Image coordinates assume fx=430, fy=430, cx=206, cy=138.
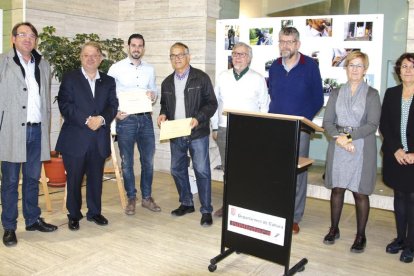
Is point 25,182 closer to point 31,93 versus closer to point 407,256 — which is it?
point 31,93

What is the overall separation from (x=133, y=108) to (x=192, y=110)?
57 centimetres

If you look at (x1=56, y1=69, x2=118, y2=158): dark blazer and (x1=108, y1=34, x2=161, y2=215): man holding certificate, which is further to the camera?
(x1=108, y1=34, x2=161, y2=215): man holding certificate

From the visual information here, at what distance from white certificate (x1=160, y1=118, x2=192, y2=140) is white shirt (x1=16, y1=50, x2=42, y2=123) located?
1017mm

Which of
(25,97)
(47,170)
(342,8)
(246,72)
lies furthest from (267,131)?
(47,170)

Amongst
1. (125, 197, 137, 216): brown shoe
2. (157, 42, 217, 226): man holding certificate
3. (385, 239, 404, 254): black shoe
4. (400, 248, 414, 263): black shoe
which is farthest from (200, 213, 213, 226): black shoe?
(400, 248, 414, 263): black shoe

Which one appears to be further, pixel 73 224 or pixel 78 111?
pixel 73 224

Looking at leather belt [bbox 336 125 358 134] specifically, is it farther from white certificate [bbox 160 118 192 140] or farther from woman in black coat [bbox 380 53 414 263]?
white certificate [bbox 160 118 192 140]

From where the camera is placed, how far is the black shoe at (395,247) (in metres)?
3.41

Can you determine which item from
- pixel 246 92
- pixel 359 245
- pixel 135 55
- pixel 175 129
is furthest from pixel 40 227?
pixel 359 245

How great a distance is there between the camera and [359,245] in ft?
11.2

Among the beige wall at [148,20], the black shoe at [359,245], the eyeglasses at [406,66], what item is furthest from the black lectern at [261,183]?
the beige wall at [148,20]

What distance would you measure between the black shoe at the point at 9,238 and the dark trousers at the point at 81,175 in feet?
1.69

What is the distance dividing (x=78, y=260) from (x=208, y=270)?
96cm

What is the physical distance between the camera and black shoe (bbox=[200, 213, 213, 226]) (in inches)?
155
